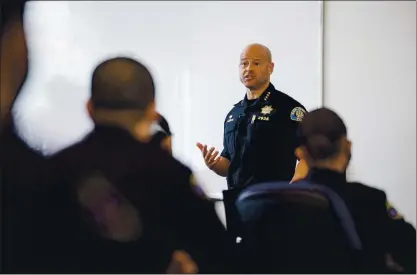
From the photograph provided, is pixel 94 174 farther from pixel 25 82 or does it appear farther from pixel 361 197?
pixel 361 197

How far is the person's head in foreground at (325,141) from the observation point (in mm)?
667

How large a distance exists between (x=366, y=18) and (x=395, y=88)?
0.92ft

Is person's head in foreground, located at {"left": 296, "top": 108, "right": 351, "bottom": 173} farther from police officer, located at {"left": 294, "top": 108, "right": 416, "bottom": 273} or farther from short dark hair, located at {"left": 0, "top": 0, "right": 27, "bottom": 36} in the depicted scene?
short dark hair, located at {"left": 0, "top": 0, "right": 27, "bottom": 36}

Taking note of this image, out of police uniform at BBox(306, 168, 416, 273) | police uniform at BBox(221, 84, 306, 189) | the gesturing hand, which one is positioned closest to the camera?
police uniform at BBox(306, 168, 416, 273)

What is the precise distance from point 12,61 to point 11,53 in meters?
0.01

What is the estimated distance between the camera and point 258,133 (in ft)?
2.99

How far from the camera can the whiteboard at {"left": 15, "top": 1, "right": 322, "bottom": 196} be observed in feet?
5.75

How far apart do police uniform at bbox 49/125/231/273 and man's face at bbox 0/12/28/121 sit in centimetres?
17

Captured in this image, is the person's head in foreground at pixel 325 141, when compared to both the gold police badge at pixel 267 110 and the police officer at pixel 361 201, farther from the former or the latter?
the gold police badge at pixel 267 110

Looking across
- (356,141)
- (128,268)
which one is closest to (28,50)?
(128,268)

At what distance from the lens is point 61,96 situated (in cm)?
173

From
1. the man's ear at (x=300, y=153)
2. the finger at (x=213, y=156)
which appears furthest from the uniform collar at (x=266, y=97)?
the man's ear at (x=300, y=153)

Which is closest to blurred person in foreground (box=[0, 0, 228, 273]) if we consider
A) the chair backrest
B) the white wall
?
the chair backrest

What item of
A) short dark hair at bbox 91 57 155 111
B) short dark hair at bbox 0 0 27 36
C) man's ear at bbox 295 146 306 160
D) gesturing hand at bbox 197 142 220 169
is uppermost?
short dark hair at bbox 0 0 27 36
